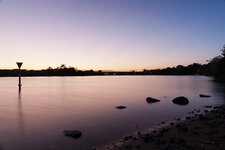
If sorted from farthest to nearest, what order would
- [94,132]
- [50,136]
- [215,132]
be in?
1. [94,132]
2. [50,136]
3. [215,132]

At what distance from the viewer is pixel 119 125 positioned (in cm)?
1198

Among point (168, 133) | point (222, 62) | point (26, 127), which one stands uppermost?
point (222, 62)

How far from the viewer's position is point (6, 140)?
9094 mm

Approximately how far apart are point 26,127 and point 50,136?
3363mm

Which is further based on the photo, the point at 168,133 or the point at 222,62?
the point at 222,62

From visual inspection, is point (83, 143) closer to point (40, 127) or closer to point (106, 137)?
point (106, 137)

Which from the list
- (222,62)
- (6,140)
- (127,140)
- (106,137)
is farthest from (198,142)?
(222,62)

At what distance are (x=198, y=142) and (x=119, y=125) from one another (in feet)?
19.4

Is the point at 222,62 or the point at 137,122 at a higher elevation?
the point at 222,62

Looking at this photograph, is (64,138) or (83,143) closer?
(83,143)

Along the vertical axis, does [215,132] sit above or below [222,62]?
below

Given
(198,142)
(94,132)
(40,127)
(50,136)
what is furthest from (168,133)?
(40,127)

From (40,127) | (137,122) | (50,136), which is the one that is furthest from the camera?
(137,122)

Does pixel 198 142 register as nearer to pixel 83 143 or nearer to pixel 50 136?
pixel 83 143
